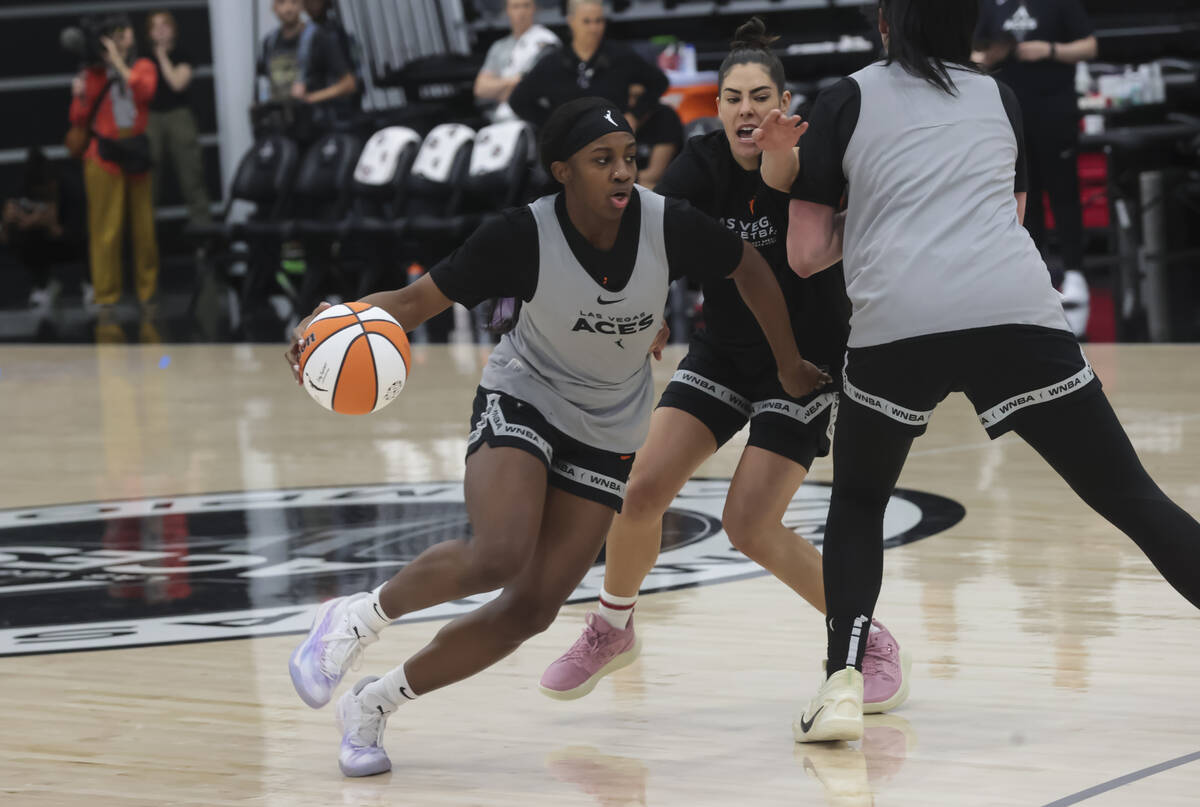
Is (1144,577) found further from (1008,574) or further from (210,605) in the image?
(210,605)

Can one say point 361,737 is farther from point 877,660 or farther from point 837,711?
point 877,660

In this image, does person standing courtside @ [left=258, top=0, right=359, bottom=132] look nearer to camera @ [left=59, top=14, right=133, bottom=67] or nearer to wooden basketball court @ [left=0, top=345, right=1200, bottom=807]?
camera @ [left=59, top=14, right=133, bottom=67]

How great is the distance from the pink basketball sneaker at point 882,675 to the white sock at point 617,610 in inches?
23.3

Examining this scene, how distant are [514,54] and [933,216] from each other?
9807mm

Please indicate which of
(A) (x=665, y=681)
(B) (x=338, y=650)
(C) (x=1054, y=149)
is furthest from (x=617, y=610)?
(C) (x=1054, y=149)

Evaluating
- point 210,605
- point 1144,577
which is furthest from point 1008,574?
point 210,605

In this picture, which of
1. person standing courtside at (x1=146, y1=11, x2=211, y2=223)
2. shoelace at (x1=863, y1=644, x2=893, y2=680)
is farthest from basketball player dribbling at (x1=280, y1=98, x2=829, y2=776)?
person standing courtside at (x1=146, y1=11, x2=211, y2=223)

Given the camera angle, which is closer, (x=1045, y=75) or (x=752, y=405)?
(x=752, y=405)

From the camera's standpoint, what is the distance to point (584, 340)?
3.89 metres

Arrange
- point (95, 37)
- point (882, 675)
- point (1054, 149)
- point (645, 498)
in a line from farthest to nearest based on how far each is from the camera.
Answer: point (95, 37) → point (1054, 149) → point (645, 498) → point (882, 675)

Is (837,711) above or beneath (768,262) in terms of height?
beneath

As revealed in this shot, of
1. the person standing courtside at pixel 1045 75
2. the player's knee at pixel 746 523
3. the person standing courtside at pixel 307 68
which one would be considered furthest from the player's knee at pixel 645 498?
the person standing courtside at pixel 307 68

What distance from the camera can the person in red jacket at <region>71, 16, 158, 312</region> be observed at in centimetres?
1497

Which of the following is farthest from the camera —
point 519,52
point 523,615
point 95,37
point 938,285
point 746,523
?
point 95,37
